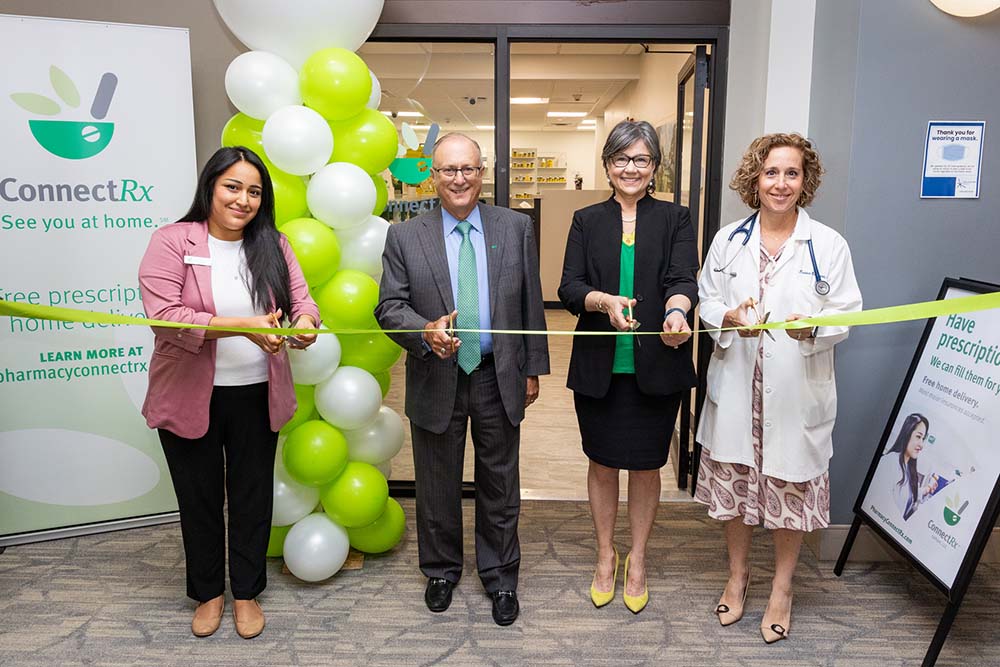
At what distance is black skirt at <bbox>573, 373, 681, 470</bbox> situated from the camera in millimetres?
2506

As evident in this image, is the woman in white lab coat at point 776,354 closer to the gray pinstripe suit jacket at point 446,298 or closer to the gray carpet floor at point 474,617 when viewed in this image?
the gray carpet floor at point 474,617

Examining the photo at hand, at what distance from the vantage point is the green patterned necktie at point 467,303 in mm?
2416

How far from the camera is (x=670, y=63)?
19.8ft

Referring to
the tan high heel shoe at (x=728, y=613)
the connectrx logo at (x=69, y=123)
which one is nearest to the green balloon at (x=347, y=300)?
the connectrx logo at (x=69, y=123)

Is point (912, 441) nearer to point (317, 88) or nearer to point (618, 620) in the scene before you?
point (618, 620)

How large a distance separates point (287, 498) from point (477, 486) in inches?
27.2

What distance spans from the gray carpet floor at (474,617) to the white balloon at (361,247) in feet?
3.82

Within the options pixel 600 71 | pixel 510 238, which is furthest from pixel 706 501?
pixel 600 71

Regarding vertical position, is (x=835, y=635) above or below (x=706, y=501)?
below

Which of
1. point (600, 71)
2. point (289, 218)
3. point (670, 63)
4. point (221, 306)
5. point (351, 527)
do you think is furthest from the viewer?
point (600, 71)

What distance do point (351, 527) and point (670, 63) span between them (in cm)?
468

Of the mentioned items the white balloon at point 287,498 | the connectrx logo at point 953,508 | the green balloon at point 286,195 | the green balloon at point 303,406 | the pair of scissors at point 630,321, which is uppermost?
the green balloon at point 286,195

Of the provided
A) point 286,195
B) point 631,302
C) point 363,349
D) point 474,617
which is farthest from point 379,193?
point 474,617

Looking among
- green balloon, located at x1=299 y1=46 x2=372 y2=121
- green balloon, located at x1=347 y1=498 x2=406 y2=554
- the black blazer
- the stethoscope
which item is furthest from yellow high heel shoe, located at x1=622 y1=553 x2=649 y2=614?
green balloon, located at x1=299 y1=46 x2=372 y2=121
